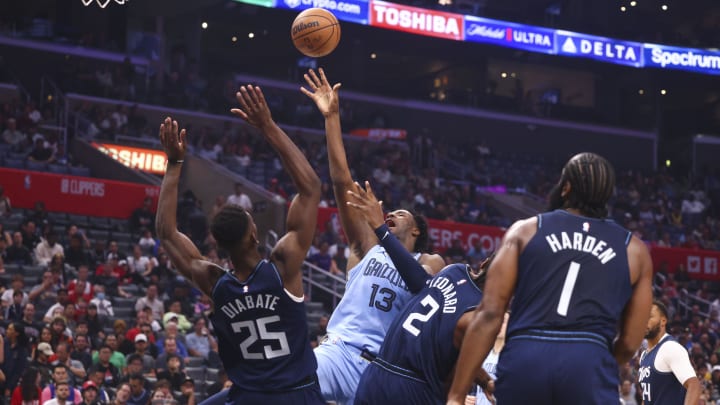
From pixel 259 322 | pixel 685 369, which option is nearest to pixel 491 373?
pixel 685 369

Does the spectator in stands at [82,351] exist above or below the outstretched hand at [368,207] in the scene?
below

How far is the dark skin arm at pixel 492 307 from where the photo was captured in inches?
171

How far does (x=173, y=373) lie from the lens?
13734mm

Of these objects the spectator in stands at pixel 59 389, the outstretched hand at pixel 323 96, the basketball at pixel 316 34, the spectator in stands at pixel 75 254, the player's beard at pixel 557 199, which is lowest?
the spectator in stands at pixel 59 389

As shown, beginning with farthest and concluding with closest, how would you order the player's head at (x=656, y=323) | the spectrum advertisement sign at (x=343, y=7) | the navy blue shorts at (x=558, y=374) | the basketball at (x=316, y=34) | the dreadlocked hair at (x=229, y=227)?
the spectrum advertisement sign at (x=343, y=7), the player's head at (x=656, y=323), the basketball at (x=316, y=34), the dreadlocked hair at (x=229, y=227), the navy blue shorts at (x=558, y=374)

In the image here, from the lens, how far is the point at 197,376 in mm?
15164

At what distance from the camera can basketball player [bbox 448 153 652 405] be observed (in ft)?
13.9

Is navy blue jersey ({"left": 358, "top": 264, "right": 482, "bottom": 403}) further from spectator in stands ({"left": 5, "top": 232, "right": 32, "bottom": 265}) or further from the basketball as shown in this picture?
spectator in stands ({"left": 5, "top": 232, "right": 32, "bottom": 265})

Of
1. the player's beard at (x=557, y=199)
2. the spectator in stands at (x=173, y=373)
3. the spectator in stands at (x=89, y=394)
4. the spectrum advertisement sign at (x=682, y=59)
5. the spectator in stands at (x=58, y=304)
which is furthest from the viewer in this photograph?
the spectrum advertisement sign at (x=682, y=59)

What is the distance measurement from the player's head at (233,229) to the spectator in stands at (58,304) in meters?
9.89

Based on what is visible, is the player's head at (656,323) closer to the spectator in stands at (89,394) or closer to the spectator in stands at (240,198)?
the spectator in stands at (89,394)

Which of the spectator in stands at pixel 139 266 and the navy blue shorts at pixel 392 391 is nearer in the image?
the navy blue shorts at pixel 392 391

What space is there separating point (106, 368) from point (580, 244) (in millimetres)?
10310

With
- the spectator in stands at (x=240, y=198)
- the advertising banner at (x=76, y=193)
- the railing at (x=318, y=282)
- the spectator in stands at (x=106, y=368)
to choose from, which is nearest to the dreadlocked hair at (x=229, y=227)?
the spectator in stands at (x=106, y=368)
